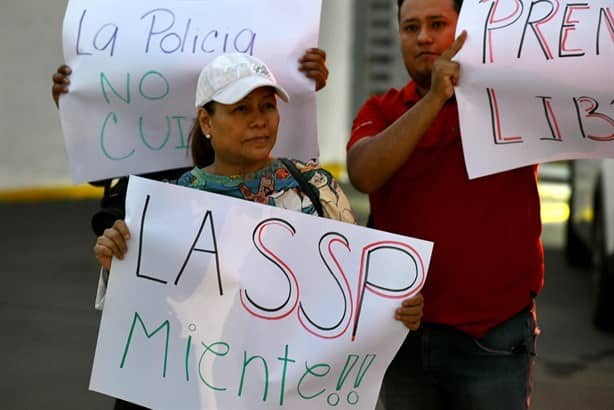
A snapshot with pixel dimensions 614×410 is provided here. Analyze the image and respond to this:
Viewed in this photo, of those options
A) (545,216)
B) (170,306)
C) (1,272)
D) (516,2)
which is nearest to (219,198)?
(170,306)

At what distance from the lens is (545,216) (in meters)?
12.9

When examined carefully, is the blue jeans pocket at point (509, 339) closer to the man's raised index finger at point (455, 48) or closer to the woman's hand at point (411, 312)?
the woman's hand at point (411, 312)

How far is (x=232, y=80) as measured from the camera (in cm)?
285

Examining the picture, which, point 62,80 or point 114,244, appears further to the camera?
point 62,80

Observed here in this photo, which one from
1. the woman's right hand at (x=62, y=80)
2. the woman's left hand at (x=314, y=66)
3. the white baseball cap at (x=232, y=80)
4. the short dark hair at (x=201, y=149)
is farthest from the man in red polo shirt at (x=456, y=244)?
the woman's right hand at (x=62, y=80)

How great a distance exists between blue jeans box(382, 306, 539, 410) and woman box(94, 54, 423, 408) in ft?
1.43

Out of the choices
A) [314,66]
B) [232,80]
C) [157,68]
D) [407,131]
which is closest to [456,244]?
[407,131]

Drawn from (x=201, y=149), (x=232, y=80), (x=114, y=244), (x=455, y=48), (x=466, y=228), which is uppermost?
(x=455, y=48)

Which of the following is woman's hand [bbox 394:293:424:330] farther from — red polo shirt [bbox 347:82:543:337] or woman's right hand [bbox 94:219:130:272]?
woman's right hand [bbox 94:219:130:272]

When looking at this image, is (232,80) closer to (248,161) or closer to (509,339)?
(248,161)

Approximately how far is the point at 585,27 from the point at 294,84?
107 cm

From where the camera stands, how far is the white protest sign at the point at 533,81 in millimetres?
2771

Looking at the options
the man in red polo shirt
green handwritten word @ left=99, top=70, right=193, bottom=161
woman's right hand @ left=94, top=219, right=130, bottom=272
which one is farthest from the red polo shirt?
green handwritten word @ left=99, top=70, right=193, bottom=161

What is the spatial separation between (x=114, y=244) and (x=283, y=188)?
50 cm
